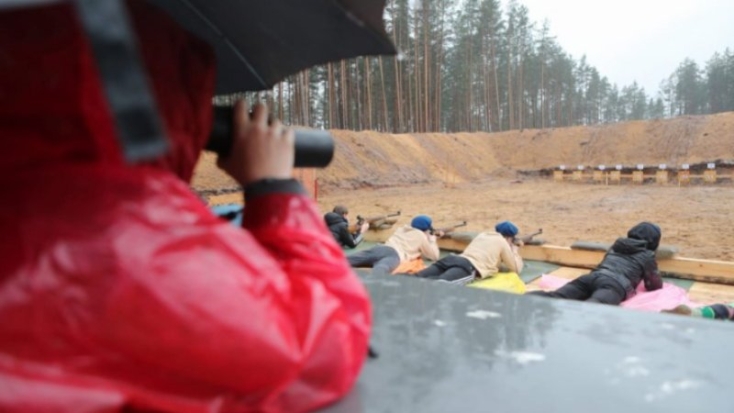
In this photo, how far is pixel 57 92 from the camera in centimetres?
51

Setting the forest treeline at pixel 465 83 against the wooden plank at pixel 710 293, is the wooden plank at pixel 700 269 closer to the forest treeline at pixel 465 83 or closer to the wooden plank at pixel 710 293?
the wooden plank at pixel 710 293

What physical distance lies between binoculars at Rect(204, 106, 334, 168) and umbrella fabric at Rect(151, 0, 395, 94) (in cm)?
19

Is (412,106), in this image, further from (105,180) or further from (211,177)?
(105,180)

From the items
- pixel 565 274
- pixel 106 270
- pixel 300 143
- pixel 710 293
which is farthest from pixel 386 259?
pixel 106 270

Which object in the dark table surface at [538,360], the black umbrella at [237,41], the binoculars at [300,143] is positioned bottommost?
the dark table surface at [538,360]

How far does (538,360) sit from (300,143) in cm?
58

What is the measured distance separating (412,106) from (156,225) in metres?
31.0

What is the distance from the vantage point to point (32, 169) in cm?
59

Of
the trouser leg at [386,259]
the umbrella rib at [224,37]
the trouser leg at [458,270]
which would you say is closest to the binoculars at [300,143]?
the umbrella rib at [224,37]

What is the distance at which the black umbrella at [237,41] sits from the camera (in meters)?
0.37

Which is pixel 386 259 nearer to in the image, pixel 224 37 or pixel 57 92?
pixel 224 37

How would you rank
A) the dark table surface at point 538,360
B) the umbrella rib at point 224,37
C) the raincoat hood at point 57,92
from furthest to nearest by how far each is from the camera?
1. the umbrella rib at point 224,37
2. the dark table surface at point 538,360
3. the raincoat hood at point 57,92

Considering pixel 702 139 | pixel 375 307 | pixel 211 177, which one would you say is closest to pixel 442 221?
pixel 211 177

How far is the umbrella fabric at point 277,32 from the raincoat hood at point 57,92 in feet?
0.98
